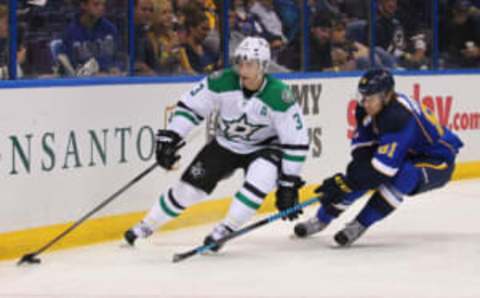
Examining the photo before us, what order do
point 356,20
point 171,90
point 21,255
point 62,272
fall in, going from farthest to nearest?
point 356,20 → point 171,90 → point 21,255 → point 62,272

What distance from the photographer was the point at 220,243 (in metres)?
7.06

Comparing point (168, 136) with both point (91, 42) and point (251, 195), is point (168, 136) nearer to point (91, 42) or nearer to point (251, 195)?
point (251, 195)

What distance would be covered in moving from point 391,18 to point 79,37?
3476 mm

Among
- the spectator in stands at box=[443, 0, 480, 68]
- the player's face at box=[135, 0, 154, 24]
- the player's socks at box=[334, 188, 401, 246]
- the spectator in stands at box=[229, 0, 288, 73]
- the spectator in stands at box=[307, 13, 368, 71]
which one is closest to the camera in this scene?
the player's socks at box=[334, 188, 401, 246]

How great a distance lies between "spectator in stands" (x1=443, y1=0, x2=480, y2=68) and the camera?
1090cm

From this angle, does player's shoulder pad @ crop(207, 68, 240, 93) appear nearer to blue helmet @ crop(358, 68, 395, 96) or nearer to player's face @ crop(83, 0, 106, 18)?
blue helmet @ crop(358, 68, 395, 96)

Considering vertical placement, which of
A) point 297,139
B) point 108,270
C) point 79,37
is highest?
point 79,37

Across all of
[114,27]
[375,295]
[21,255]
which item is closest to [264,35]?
[114,27]

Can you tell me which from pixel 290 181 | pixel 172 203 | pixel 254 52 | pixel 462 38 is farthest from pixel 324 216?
pixel 462 38

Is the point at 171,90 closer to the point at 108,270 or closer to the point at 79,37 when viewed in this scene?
the point at 79,37

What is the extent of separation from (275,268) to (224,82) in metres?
1.08

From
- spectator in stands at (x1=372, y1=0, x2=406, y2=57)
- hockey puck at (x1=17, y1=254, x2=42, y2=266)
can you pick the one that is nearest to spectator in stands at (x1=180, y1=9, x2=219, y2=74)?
spectator in stands at (x1=372, y1=0, x2=406, y2=57)

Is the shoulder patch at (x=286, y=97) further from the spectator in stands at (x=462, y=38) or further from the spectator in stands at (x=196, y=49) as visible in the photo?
the spectator in stands at (x=462, y=38)

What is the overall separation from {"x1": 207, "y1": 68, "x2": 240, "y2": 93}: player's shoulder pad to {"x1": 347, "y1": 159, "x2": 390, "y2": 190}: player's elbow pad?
2.42 ft
